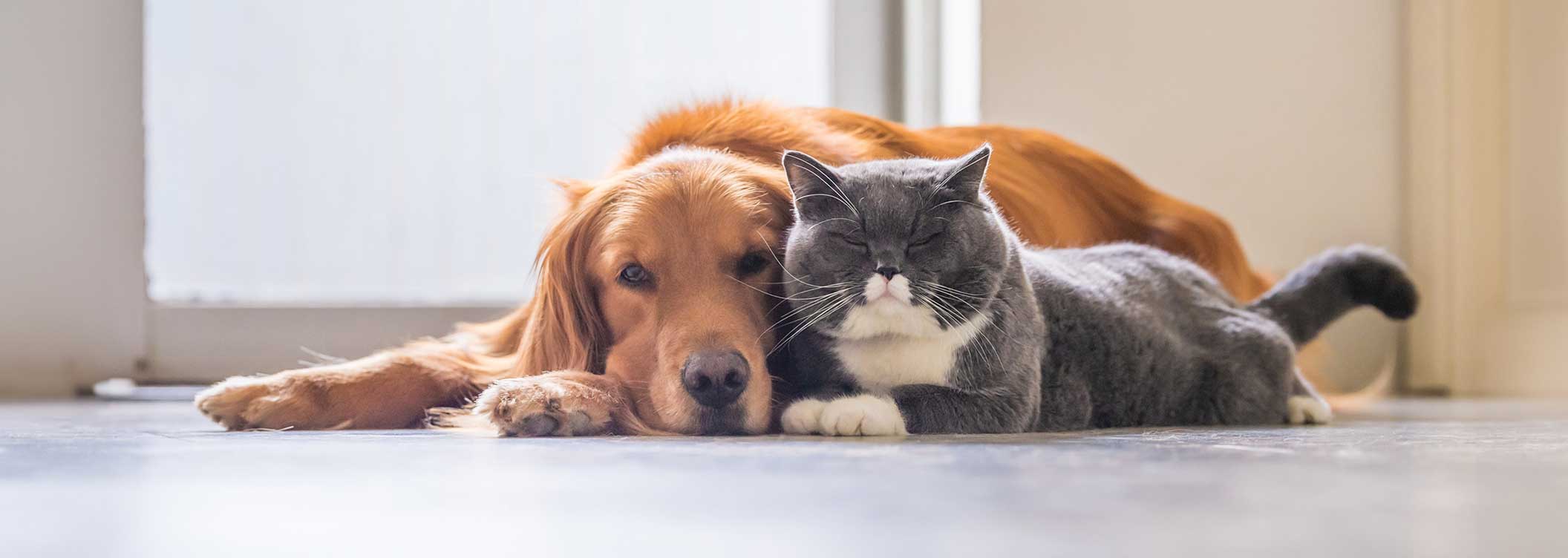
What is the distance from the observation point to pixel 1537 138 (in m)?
2.97

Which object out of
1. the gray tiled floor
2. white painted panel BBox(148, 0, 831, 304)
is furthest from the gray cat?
white painted panel BBox(148, 0, 831, 304)

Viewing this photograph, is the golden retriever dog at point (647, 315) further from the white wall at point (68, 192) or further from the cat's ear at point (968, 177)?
the white wall at point (68, 192)

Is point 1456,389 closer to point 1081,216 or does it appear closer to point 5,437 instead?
point 1081,216

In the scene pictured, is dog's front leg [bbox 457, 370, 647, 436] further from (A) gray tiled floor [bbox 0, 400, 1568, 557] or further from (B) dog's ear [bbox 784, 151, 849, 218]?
(B) dog's ear [bbox 784, 151, 849, 218]

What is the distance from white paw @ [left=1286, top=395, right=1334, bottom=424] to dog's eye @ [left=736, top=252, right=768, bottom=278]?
79cm

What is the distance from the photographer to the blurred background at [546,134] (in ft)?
9.87

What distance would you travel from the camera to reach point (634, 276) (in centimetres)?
170

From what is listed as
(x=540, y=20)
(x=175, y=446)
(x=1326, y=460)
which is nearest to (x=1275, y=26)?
(x=540, y=20)

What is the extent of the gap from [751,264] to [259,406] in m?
0.70

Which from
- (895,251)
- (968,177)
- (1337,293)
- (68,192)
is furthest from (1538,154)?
(68,192)

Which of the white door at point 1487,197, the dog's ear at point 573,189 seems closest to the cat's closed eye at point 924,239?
the dog's ear at point 573,189

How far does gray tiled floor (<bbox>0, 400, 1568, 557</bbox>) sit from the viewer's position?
0.79 meters

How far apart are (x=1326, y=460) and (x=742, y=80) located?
7.58ft

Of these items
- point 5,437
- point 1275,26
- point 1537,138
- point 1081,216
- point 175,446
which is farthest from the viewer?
point 1275,26
